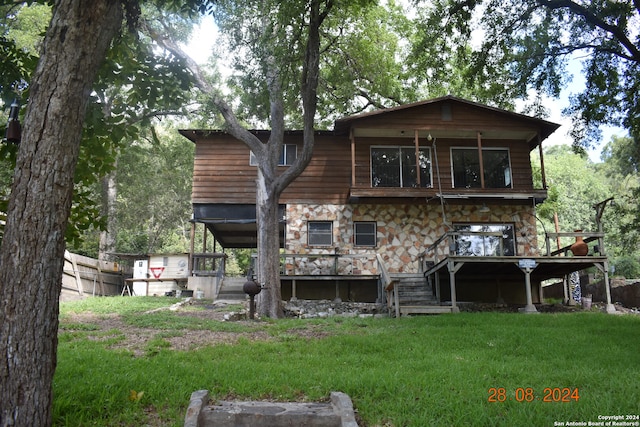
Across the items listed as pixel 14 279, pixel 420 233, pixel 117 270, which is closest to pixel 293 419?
pixel 14 279

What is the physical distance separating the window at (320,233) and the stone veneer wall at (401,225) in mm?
148

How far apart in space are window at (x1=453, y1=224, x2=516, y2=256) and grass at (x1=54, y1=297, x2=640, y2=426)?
810cm

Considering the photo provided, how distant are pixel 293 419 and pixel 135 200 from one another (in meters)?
28.7

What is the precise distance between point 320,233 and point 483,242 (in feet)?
19.1

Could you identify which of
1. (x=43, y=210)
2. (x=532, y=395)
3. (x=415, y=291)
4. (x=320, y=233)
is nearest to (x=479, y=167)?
(x=415, y=291)

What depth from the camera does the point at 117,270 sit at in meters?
23.2

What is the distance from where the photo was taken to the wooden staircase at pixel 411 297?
41.4 feet

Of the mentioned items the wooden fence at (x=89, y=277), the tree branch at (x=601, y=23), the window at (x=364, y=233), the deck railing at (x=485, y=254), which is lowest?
the wooden fence at (x=89, y=277)

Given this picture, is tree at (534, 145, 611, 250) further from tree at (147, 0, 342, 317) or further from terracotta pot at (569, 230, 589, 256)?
tree at (147, 0, 342, 317)

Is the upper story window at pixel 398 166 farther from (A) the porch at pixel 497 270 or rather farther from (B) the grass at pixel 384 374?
(B) the grass at pixel 384 374

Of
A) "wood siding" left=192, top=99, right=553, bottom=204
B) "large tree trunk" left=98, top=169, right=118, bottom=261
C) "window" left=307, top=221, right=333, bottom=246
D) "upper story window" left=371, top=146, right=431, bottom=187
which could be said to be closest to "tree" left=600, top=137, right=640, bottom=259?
"wood siding" left=192, top=99, right=553, bottom=204

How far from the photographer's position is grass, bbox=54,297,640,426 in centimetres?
428

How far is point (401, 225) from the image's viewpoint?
1767 centimetres

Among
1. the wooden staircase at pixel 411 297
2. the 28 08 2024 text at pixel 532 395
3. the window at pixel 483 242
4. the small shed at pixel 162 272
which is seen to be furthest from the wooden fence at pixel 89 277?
the 28 08 2024 text at pixel 532 395
